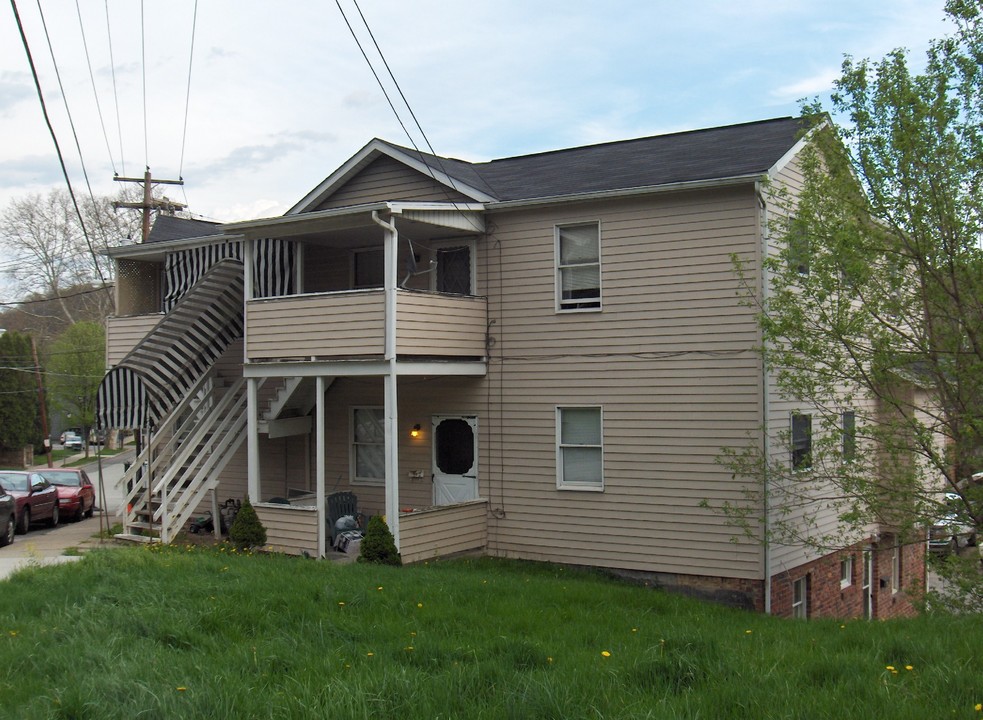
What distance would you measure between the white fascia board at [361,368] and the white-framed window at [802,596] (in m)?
6.60

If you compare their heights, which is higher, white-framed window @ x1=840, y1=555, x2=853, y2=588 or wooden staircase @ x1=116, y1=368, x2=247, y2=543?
wooden staircase @ x1=116, y1=368, x2=247, y2=543

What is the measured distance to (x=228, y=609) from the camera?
1000 cm

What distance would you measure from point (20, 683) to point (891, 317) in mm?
10989

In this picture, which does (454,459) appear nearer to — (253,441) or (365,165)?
(253,441)

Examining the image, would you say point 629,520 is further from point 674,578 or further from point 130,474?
point 130,474

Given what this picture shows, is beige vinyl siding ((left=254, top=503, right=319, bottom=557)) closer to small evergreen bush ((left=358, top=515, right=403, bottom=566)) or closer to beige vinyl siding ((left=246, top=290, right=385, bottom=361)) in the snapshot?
small evergreen bush ((left=358, top=515, right=403, bottom=566))

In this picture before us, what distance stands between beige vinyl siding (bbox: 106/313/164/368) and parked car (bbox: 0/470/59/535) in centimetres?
337

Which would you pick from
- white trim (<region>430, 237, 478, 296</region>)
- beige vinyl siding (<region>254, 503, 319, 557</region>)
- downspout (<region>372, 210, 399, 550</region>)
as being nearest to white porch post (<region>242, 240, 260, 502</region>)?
beige vinyl siding (<region>254, 503, 319, 557</region>)

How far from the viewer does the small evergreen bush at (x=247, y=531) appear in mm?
16484

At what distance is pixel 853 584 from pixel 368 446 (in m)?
9.95

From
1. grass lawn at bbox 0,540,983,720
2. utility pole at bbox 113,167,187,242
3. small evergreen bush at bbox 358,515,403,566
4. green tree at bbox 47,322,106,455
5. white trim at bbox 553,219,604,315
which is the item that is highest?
utility pole at bbox 113,167,187,242

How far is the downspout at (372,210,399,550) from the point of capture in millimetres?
15656

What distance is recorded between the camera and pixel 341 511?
18.0 metres

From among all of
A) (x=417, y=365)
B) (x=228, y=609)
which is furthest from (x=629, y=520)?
(x=228, y=609)
